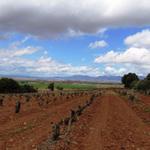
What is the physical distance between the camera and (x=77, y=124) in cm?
2267

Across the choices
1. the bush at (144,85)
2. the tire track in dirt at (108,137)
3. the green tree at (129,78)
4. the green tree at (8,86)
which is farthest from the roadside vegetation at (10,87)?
the tire track in dirt at (108,137)

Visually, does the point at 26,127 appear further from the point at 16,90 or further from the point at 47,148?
the point at 16,90

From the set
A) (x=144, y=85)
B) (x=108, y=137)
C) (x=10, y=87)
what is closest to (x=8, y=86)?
(x=10, y=87)

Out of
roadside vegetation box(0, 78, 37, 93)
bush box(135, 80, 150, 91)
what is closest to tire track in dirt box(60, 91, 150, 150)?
roadside vegetation box(0, 78, 37, 93)

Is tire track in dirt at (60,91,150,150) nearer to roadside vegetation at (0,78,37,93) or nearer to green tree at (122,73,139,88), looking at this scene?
roadside vegetation at (0,78,37,93)

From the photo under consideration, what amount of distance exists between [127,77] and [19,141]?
141464mm

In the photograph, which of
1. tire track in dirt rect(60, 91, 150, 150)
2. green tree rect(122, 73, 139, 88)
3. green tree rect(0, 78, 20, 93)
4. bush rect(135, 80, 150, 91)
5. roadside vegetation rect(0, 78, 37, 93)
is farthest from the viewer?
green tree rect(122, 73, 139, 88)

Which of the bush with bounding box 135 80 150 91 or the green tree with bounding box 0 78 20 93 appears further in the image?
the bush with bounding box 135 80 150 91

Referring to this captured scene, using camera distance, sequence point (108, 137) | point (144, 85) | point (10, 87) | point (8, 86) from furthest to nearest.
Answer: point (144, 85) < point (10, 87) < point (8, 86) < point (108, 137)

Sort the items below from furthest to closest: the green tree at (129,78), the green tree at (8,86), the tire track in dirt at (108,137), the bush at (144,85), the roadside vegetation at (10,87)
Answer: the green tree at (129,78) < the bush at (144,85) < the roadside vegetation at (10,87) < the green tree at (8,86) < the tire track in dirt at (108,137)

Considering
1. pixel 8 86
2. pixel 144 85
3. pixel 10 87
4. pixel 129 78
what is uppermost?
pixel 129 78

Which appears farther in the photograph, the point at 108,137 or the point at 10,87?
the point at 10,87

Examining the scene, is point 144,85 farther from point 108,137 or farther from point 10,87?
point 108,137

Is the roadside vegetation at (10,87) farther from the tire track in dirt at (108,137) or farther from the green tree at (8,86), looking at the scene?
the tire track in dirt at (108,137)
